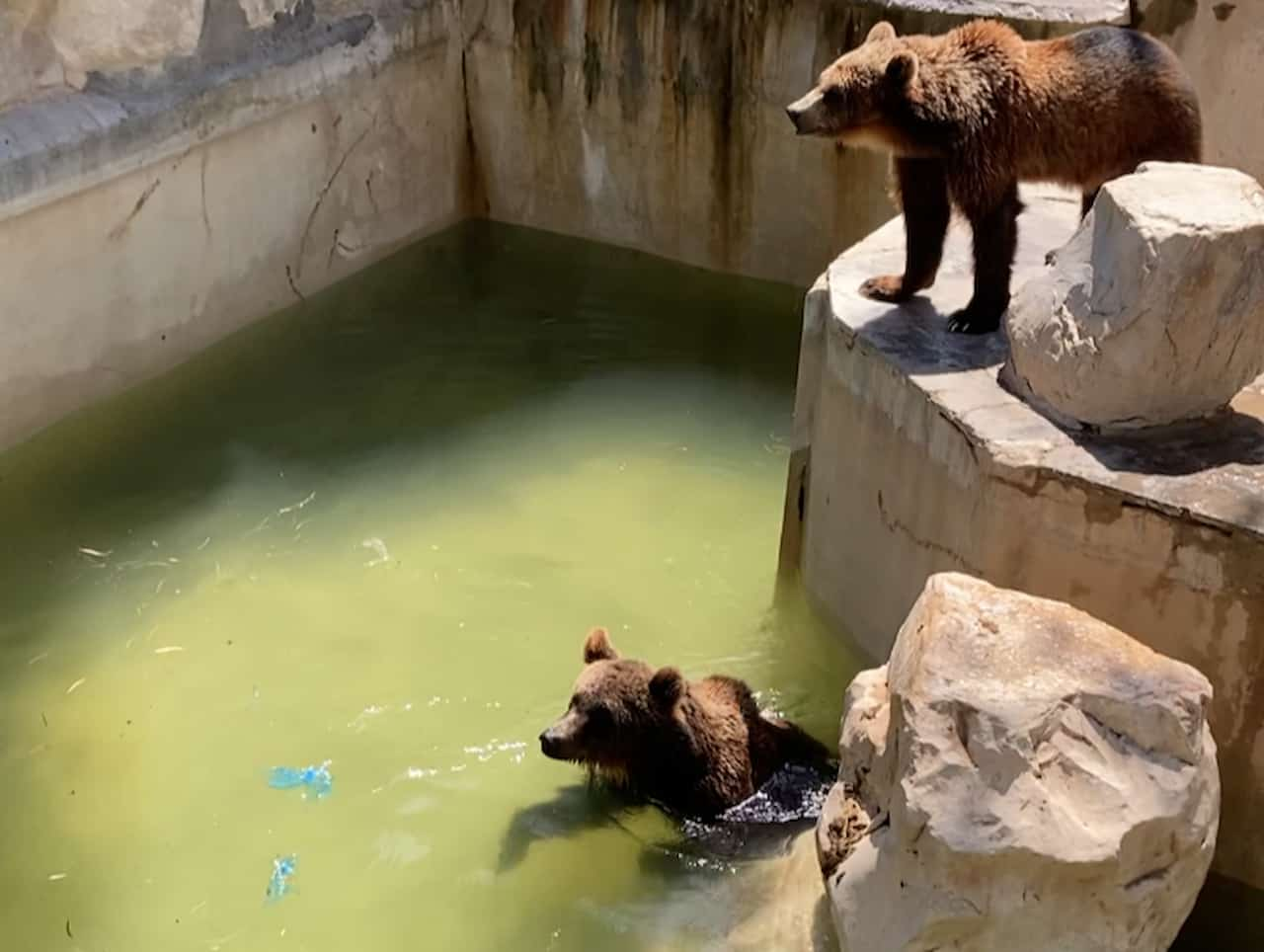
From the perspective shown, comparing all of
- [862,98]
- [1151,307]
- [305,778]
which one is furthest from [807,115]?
[305,778]

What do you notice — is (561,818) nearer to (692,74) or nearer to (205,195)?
(205,195)

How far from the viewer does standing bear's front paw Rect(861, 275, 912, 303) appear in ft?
14.8

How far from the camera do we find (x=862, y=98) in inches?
159

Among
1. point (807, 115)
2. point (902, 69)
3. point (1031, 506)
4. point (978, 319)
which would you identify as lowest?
point (1031, 506)

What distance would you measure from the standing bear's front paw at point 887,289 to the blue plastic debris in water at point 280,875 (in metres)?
2.38

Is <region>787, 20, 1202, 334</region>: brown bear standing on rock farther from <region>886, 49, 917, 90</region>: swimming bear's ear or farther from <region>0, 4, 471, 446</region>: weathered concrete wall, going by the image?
<region>0, 4, 471, 446</region>: weathered concrete wall

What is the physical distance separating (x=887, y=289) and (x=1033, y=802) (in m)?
2.12

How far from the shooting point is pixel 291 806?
409 cm

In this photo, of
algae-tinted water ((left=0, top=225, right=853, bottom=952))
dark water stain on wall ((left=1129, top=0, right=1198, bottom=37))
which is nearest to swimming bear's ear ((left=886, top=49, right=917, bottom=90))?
algae-tinted water ((left=0, top=225, right=853, bottom=952))

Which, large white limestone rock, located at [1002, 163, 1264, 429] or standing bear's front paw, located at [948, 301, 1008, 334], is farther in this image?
standing bear's front paw, located at [948, 301, 1008, 334]

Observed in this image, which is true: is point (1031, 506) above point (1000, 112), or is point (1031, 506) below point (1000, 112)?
below

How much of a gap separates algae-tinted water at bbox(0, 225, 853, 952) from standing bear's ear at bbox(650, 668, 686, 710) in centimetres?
36

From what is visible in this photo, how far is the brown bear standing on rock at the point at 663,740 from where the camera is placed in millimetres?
3961

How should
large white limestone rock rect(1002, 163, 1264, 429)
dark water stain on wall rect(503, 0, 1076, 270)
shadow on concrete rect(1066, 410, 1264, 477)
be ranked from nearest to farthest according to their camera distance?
large white limestone rock rect(1002, 163, 1264, 429) < shadow on concrete rect(1066, 410, 1264, 477) < dark water stain on wall rect(503, 0, 1076, 270)
